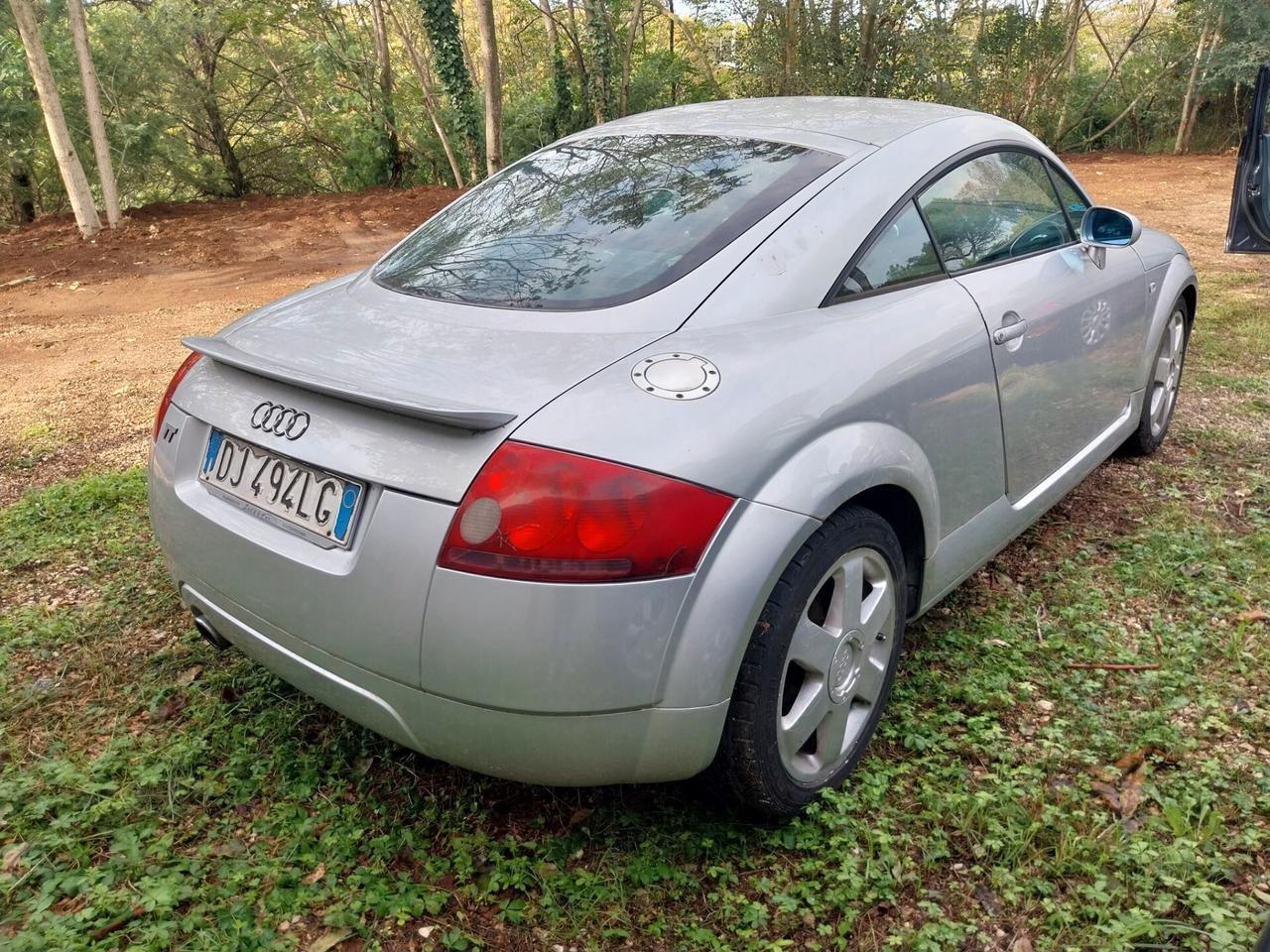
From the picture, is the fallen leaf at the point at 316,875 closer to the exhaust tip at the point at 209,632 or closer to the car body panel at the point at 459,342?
the exhaust tip at the point at 209,632

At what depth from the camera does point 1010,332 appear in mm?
2545

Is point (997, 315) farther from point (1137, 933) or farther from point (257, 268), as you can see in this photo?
point (257, 268)

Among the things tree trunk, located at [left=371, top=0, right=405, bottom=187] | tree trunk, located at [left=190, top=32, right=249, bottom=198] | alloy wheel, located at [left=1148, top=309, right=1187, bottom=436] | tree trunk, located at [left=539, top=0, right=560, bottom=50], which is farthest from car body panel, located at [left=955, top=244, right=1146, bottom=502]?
tree trunk, located at [left=190, top=32, right=249, bottom=198]

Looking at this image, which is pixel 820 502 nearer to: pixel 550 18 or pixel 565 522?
pixel 565 522

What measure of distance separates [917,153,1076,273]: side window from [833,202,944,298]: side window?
0.06 meters

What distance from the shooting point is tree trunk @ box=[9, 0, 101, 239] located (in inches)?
418

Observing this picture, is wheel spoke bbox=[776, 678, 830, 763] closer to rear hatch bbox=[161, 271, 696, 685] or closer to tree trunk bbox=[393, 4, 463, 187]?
rear hatch bbox=[161, 271, 696, 685]

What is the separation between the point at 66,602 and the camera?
3.11 m

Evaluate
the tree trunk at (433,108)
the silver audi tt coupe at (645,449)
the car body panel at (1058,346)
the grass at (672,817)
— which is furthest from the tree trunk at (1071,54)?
the grass at (672,817)

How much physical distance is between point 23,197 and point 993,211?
19.1 meters

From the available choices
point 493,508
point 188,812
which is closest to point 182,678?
point 188,812

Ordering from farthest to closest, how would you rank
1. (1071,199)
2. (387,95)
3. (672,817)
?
(387,95) < (1071,199) < (672,817)

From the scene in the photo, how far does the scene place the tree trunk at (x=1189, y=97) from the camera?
1855cm

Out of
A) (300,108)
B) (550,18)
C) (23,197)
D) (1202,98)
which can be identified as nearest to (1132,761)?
(550,18)
